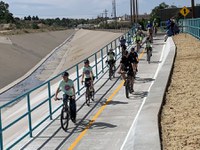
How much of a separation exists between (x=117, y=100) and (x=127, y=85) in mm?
685

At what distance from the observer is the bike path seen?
11.2 m

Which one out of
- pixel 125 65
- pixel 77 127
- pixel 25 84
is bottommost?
pixel 25 84

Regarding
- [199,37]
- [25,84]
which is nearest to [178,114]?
[199,37]

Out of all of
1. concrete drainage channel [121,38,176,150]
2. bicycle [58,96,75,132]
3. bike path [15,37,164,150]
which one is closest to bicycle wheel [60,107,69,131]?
bicycle [58,96,75,132]

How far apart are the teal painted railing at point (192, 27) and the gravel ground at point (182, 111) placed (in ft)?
49.8

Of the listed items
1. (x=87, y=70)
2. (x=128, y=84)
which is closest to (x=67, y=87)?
(x=87, y=70)

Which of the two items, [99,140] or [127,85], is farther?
[127,85]

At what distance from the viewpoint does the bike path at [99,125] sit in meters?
11.2

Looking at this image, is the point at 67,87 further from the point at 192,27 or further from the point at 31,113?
the point at 192,27

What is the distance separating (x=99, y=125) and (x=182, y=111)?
8.00ft

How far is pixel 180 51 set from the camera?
92.6 feet

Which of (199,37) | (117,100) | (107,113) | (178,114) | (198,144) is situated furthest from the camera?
(199,37)

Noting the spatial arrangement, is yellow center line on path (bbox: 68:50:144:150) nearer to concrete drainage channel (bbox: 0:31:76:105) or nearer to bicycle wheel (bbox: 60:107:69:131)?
bicycle wheel (bbox: 60:107:69:131)

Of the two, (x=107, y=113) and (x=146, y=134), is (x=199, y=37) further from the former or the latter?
(x=146, y=134)
